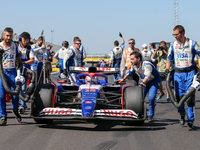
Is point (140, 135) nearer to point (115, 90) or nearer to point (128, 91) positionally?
point (128, 91)

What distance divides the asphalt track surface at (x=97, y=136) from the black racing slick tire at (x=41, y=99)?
306 millimetres

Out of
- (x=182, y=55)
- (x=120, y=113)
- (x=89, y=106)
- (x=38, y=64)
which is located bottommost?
(x=120, y=113)

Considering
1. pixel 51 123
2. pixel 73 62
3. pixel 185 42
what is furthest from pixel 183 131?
pixel 73 62

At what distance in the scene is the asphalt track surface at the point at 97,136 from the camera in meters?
5.46

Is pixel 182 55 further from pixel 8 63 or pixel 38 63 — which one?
pixel 38 63

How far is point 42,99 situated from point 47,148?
6.56 feet

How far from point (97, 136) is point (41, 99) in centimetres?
153

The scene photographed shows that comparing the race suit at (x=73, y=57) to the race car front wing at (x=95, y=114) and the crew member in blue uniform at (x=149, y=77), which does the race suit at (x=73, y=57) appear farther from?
the race car front wing at (x=95, y=114)

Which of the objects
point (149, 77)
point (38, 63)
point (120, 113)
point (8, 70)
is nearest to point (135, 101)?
point (120, 113)

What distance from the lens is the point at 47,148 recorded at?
5.27 metres

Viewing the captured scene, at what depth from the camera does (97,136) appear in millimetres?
6195

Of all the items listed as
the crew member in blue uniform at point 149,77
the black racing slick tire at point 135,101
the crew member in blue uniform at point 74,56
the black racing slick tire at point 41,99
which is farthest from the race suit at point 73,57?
the black racing slick tire at point 135,101

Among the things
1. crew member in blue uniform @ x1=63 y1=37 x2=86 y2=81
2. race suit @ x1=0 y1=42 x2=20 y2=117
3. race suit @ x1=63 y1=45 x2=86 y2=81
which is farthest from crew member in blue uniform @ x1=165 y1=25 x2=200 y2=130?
crew member in blue uniform @ x1=63 y1=37 x2=86 y2=81

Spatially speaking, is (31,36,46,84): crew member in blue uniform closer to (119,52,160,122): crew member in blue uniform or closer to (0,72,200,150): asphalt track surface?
(0,72,200,150): asphalt track surface
